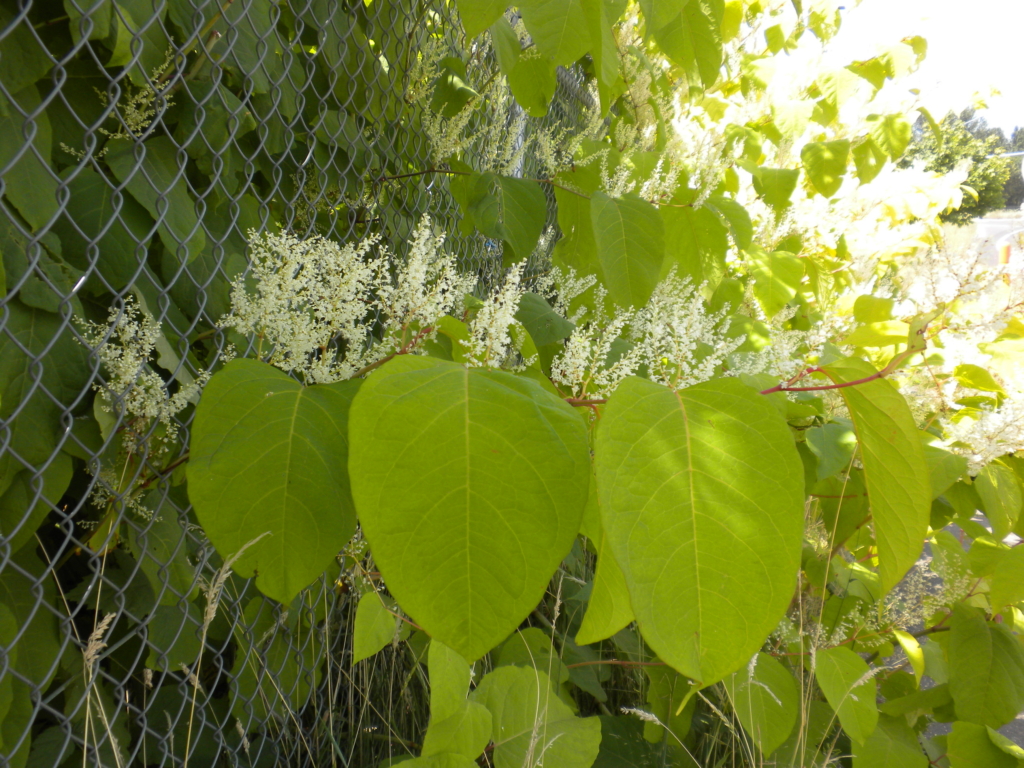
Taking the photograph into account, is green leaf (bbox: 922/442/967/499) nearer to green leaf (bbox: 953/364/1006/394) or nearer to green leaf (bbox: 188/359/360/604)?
green leaf (bbox: 953/364/1006/394)

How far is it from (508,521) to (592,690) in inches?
67.1

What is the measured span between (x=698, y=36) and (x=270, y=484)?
121 cm

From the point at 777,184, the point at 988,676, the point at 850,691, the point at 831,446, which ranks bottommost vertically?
the point at 850,691

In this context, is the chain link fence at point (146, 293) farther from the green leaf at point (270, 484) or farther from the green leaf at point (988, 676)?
the green leaf at point (988, 676)

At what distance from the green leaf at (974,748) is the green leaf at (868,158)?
6.34 feet

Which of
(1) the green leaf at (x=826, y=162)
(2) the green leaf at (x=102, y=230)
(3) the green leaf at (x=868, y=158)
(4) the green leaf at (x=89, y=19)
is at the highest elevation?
(3) the green leaf at (x=868, y=158)

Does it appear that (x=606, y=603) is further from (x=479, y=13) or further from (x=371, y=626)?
(x=479, y=13)

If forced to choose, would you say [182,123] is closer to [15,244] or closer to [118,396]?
[15,244]

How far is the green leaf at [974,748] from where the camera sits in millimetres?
1655

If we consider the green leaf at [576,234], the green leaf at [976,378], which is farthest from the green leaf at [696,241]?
the green leaf at [976,378]

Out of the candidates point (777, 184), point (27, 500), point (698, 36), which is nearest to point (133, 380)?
point (27, 500)

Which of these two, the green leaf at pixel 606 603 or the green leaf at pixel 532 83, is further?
the green leaf at pixel 532 83

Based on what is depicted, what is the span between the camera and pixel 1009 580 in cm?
147

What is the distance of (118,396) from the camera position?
0.93 metres
